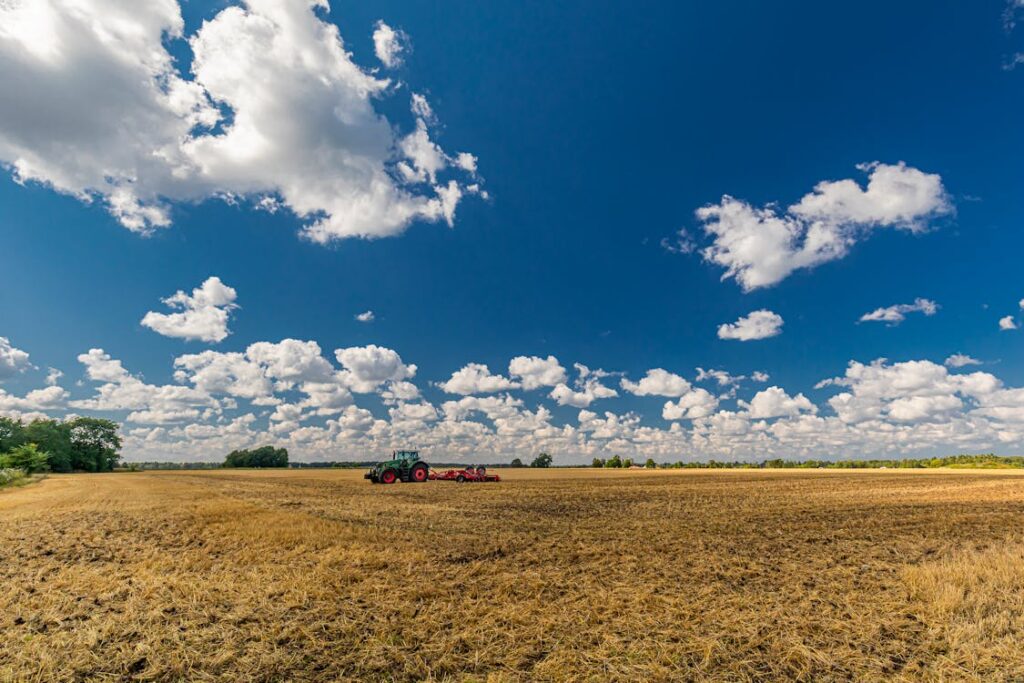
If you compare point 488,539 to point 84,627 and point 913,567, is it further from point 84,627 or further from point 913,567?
point 913,567

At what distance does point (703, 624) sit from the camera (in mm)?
7098

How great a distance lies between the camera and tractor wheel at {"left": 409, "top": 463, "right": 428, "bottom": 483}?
4041 centimetres

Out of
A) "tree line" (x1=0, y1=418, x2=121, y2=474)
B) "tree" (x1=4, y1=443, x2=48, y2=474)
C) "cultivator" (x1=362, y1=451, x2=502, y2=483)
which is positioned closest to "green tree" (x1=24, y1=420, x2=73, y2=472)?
"tree line" (x1=0, y1=418, x2=121, y2=474)

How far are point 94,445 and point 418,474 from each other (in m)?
99.6

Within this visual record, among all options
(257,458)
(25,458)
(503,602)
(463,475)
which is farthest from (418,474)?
(257,458)

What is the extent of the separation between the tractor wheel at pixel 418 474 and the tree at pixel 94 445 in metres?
96.5

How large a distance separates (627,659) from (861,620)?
4.23m

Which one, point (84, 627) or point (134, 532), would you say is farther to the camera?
point (134, 532)

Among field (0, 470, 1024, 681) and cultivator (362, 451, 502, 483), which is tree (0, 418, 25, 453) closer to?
cultivator (362, 451, 502, 483)

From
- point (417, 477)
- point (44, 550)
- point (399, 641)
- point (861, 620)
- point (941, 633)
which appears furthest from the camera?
point (417, 477)

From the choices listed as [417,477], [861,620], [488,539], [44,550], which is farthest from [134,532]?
[417,477]

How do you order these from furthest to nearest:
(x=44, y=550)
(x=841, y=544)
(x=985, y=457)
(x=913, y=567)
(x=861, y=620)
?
(x=985, y=457)
(x=841, y=544)
(x=44, y=550)
(x=913, y=567)
(x=861, y=620)

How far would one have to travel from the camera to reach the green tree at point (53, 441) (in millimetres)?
82762

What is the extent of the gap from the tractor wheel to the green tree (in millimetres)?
79308
